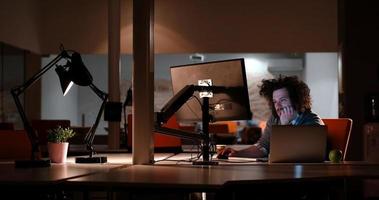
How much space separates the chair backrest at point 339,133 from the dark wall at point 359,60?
303 cm

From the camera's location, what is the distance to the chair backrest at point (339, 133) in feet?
11.6

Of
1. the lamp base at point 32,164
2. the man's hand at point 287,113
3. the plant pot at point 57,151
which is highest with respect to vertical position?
the man's hand at point 287,113

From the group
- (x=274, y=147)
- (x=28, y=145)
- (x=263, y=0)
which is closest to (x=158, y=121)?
(x=274, y=147)

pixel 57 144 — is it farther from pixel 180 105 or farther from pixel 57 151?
pixel 180 105

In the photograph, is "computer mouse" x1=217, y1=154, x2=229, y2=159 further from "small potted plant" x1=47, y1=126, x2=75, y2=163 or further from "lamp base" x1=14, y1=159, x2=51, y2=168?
"lamp base" x1=14, y1=159, x2=51, y2=168

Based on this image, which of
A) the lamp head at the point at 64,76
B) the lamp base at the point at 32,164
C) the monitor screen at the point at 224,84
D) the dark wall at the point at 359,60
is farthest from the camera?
the dark wall at the point at 359,60

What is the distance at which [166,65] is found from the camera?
30.2 ft

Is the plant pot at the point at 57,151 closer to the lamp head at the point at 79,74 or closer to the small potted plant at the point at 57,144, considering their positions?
the small potted plant at the point at 57,144

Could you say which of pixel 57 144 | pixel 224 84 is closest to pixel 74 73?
pixel 57 144

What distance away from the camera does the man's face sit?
367 centimetres

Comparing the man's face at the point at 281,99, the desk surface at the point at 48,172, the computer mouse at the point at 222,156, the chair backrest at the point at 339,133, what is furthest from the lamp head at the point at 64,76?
the chair backrest at the point at 339,133

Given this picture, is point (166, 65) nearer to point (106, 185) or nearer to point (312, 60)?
point (312, 60)

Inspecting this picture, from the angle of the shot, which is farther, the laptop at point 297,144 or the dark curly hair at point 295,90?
the dark curly hair at point 295,90

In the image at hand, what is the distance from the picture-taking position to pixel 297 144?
2.96m
